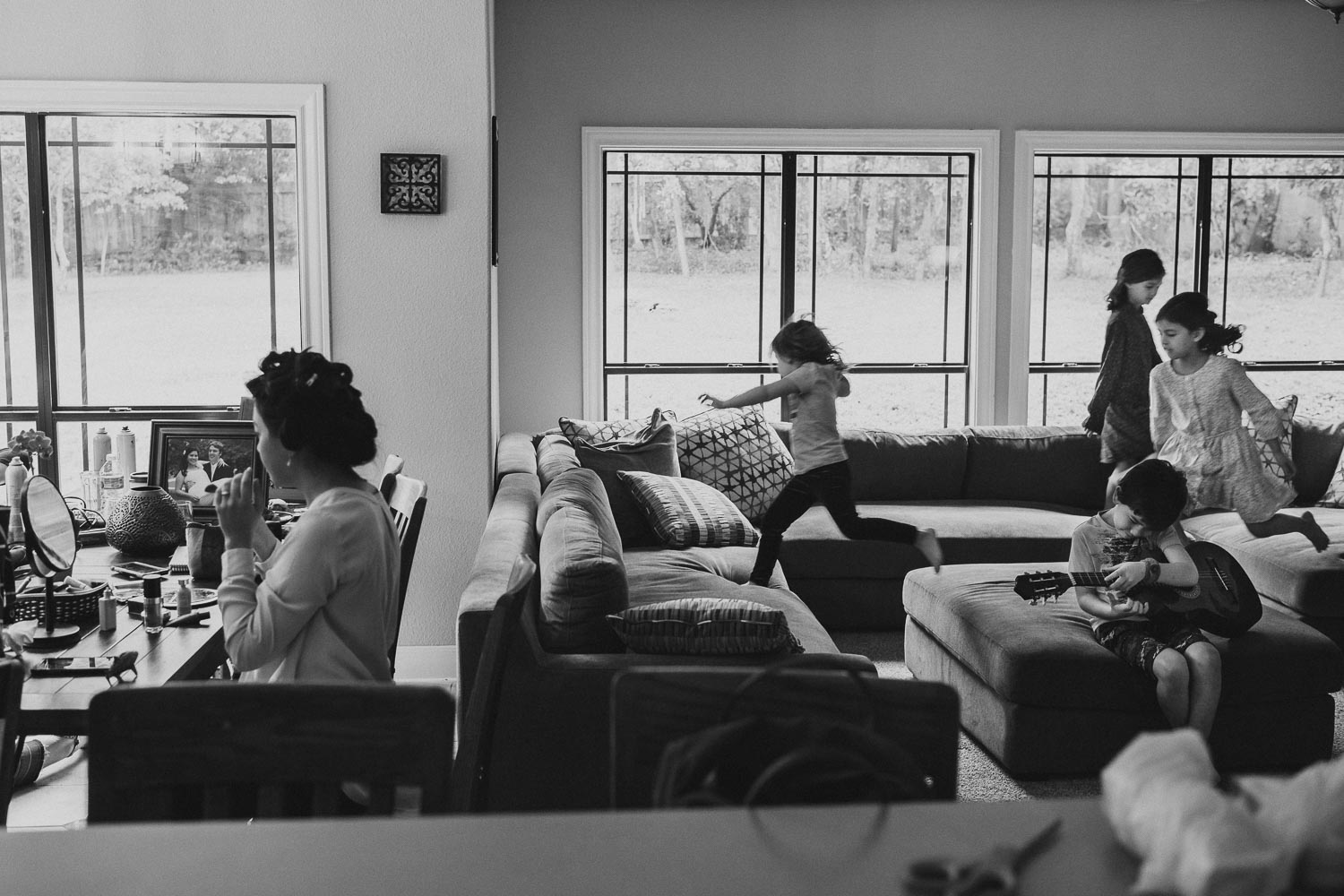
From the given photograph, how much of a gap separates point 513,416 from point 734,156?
5.33 feet

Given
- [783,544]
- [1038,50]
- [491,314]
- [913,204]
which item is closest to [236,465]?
[491,314]

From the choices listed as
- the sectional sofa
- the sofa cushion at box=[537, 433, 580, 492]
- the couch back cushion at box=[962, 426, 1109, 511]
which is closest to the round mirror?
the sectional sofa

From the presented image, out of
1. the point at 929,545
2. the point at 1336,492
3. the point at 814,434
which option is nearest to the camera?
the point at 929,545

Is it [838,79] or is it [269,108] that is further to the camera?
[838,79]

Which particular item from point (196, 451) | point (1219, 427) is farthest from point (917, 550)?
point (196, 451)

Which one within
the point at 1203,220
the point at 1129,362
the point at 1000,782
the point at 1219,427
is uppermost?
the point at 1203,220

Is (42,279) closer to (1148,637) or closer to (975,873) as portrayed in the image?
(1148,637)

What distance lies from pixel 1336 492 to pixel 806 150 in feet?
9.31

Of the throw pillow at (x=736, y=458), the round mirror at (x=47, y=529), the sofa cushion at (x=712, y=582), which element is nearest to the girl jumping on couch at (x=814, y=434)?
the sofa cushion at (x=712, y=582)

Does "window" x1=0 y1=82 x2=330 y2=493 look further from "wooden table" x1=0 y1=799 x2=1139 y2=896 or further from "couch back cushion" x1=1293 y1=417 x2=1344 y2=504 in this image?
"couch back cushion" x1=1293 y1=417 x2=1344 y2=504

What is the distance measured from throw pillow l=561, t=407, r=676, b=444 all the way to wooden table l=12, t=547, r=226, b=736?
2.70 metres

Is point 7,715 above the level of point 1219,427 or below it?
below

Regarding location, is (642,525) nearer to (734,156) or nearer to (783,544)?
(783,544)

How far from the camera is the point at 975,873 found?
107 cm
